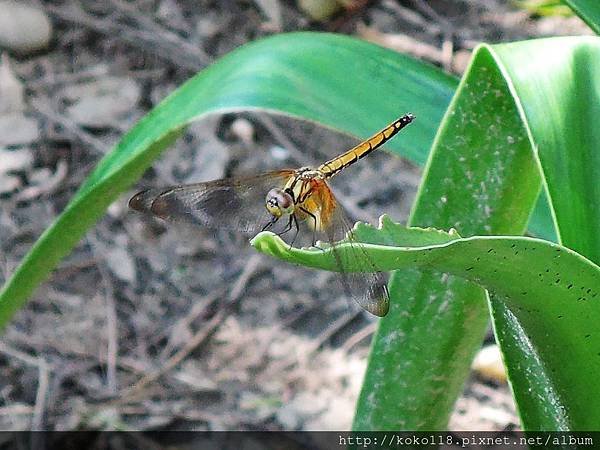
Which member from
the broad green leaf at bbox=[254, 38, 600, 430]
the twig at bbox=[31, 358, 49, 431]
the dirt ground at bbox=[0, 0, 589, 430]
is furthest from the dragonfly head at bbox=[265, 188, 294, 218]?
the twig at bbox=[31, 358, 49, 431]

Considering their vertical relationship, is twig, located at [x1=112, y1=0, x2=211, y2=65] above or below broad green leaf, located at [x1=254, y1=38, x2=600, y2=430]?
above

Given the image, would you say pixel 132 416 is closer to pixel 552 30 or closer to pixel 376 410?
pixel 376 410

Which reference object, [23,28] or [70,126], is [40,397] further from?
[23,28]

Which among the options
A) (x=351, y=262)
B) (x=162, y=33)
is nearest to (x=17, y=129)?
(x=162, y=33)

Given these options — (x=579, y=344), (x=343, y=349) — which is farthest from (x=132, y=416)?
(x=579, y=344)

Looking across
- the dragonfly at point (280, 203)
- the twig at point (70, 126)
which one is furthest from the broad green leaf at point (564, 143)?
the twig at point (70, 126)

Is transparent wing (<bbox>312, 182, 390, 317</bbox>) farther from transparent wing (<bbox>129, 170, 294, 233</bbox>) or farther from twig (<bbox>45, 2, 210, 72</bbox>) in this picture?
twig (<bbox>45, 2, 210, 72</bbox>)
